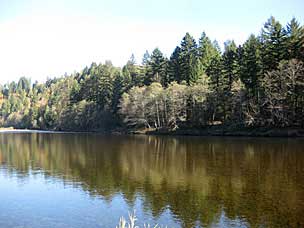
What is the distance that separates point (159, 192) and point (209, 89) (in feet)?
205

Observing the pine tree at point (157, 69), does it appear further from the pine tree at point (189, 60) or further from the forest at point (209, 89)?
the pine tree at point (189, 60)

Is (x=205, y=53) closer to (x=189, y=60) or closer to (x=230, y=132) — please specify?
(x=189, y=60)

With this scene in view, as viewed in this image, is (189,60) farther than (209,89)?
Yes

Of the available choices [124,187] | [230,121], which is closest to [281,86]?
[230,121]

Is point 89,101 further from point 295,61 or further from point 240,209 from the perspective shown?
point 240,209

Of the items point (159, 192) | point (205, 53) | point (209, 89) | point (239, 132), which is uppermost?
point (205, 53)

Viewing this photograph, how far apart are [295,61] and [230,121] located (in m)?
18.6

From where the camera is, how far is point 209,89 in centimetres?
8212

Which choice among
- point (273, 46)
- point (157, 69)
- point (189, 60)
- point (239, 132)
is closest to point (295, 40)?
point (273, 46)

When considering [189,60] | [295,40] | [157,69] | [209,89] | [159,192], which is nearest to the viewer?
[159,192]

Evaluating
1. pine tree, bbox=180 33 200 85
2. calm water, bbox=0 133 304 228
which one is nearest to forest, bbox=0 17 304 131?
pine tree, bbox=180 33 200 85

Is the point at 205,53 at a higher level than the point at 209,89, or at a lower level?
higher

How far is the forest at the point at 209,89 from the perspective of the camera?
64438 millimetres

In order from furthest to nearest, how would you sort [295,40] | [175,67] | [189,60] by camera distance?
[175,67] → [189,60] → [295,40]
